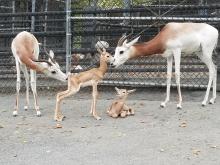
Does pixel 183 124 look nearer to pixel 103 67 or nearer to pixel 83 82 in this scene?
pixel 103 67

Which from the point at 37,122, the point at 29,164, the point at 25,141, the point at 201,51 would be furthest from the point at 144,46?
the point at 29,164

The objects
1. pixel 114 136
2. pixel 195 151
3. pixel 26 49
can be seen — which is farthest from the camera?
pixel 26 49

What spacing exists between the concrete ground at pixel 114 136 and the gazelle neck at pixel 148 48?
96cm

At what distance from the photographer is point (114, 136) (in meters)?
7.85

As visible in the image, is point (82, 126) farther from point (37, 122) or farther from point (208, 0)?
point (208, 0)

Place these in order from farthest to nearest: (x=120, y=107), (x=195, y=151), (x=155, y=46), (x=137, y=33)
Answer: (x=137, y=33)
(x=155, y=46)
(x=120, y=107)
(x=195, y=151)

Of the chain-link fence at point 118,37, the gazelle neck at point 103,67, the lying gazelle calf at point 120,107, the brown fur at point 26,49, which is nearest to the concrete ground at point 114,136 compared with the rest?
the lying gazelle calf at point 120,107

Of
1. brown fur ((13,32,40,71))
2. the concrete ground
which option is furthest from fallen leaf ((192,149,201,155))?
brown fur ((13,32,40,71))

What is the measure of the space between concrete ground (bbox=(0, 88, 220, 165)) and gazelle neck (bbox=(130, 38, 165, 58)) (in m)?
0.96

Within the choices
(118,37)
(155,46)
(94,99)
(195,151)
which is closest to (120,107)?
(94,99)

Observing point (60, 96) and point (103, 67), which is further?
point (103, 67)

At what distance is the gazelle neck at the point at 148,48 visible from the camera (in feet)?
32.4

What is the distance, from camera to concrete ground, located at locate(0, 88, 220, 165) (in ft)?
22.3

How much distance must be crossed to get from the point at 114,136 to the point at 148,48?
253 centimetres
